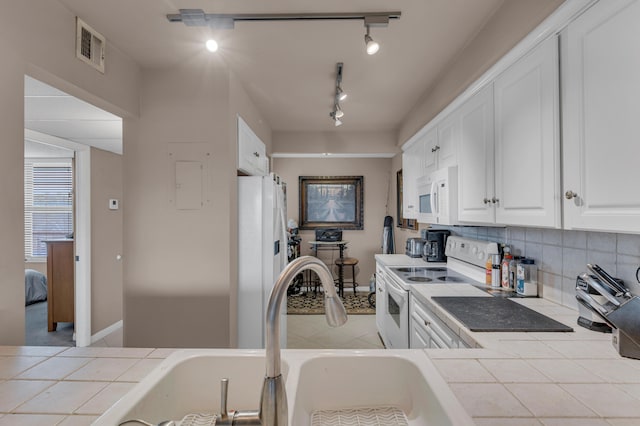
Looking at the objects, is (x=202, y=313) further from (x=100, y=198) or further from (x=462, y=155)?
(x=462, y=155)

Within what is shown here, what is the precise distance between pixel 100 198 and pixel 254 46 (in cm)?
250

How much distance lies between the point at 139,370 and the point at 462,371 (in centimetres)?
97

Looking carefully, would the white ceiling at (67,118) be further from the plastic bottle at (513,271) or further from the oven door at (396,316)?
the plastic bottle at (513,271)

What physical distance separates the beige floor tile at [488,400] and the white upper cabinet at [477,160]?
1.24 m

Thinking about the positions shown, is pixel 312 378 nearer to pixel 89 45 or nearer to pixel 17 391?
pixel 17 391

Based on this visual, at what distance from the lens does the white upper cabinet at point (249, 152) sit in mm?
2629

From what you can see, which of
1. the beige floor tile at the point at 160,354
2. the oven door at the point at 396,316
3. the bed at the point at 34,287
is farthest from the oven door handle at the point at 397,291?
the bed at the point at 34,287

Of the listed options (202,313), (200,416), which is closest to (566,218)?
(200,416)

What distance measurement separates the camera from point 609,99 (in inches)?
41.4

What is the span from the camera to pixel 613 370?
92 centimetres

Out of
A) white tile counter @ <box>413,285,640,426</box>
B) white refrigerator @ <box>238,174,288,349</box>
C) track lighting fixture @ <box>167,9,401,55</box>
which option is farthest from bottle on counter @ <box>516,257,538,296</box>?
white refrigerator @ <box>238,174,288,349</box>

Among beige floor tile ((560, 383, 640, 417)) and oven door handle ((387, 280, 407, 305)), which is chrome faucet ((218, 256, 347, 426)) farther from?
oven door handle ((387, 280, 407, 305))

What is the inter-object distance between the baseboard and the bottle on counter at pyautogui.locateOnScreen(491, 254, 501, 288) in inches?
152

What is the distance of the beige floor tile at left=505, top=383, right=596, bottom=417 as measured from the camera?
28.0 inches
